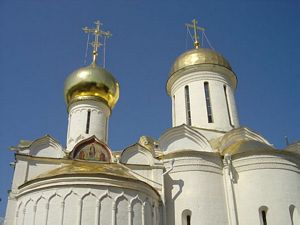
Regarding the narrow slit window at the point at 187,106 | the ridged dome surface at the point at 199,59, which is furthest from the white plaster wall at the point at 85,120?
the ridged dome surface at the point at 199,59

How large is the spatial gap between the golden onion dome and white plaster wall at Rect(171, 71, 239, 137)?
281 mm

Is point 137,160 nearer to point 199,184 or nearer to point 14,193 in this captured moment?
point 199,184

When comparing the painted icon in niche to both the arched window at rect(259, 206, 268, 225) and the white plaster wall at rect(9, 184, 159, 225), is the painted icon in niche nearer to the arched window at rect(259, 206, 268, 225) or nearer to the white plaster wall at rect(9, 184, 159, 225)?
the white plaster wall at rect(9, 184, 159, 225)

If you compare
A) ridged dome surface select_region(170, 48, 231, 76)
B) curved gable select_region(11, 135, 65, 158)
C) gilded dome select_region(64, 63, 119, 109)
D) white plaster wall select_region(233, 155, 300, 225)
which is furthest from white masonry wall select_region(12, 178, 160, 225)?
ridged dome surface select_region(170, 48, 231, 76)

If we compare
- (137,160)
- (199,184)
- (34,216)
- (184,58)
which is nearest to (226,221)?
(199,184)

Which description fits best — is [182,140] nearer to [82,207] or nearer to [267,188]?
[267,188]

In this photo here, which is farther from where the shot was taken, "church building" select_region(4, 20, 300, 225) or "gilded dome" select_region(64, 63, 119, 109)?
"gilded dome" select_region(64, 63, 119, 109)

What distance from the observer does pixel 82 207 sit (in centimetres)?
750

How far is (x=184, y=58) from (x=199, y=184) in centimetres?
573

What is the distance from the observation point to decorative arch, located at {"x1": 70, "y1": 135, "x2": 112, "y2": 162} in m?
9.49

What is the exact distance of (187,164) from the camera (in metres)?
9.96

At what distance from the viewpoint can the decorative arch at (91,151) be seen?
9.49 metres

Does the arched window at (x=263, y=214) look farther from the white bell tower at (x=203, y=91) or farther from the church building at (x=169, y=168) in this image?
the white bell tower at (x=203, y=91)

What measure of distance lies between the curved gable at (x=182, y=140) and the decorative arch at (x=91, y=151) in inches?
81.3
